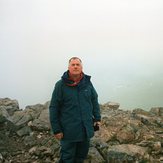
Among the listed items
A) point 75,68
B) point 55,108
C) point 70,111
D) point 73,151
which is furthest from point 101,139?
point 75,68

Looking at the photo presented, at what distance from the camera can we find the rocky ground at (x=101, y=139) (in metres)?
10.4

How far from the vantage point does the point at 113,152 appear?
408 inches

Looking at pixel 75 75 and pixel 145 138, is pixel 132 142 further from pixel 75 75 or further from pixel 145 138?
pixel 75 75

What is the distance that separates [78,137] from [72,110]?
73 cm

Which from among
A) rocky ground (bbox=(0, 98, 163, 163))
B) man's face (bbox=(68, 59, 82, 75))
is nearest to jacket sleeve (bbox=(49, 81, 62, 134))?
man's face (bbox=(68, 59, 82, 75))

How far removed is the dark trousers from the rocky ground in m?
1.50

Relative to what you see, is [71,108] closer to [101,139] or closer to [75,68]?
[75,68]

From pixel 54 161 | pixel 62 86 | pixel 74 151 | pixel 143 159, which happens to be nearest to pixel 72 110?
pixel 62 86

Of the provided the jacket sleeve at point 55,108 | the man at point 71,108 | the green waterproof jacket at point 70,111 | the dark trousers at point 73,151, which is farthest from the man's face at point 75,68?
the dark trousers at point 73,151

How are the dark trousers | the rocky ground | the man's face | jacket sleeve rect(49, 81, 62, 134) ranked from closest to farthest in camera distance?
jacket sleeve rect(49, 81, 62, 134), the man's face, the dark trousers, the rocky ground

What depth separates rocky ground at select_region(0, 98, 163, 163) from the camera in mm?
10422

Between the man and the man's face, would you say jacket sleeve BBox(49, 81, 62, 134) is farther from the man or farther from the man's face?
the man's face

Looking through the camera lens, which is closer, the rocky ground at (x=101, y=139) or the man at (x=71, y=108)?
the man at (x=71, y=108)

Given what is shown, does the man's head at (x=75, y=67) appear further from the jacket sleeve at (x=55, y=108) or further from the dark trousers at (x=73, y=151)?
the dark trousers at (x=73, y=151)
